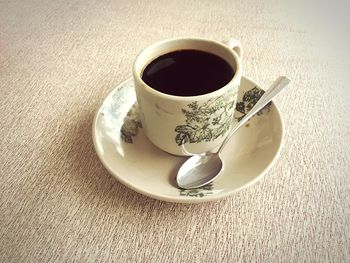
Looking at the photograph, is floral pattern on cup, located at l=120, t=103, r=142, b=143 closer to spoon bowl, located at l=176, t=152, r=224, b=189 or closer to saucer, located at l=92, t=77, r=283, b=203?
saucer, located at l=92, t=77, r=283, b=203

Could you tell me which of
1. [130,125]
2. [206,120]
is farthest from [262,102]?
[130,125]

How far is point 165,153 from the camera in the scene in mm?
480

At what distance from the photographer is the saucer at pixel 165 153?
397mm

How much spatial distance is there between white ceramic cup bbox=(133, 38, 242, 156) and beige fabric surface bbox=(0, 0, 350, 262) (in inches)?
3.5

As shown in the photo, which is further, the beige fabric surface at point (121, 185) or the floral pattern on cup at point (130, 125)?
the floral pattern on cup at point (130, 125)

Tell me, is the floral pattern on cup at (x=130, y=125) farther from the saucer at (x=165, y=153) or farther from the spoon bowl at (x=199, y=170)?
the spoon bowl at (x=199, y=170)

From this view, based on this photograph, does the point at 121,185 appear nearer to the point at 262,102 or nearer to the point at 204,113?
the point at 204,113

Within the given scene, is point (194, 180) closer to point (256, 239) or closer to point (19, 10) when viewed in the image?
point (256, 239)

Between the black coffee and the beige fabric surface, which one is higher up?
the black coffee

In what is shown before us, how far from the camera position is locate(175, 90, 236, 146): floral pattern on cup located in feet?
1.33

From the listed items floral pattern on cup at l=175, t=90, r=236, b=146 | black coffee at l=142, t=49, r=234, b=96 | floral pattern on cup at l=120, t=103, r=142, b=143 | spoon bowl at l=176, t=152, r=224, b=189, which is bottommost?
spoon bowl at l=176, t=152, r=224, b=189

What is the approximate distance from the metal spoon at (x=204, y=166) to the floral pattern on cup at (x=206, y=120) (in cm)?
3

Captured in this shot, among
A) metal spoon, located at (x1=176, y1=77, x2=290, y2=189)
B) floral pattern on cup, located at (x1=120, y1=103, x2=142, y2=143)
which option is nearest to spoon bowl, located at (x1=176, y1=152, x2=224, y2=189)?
metal spoon, located at (x1=176, y1=77, x2=290, y2=189)

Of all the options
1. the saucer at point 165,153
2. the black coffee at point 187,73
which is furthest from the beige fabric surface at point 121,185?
the black coffee at point 187,73
